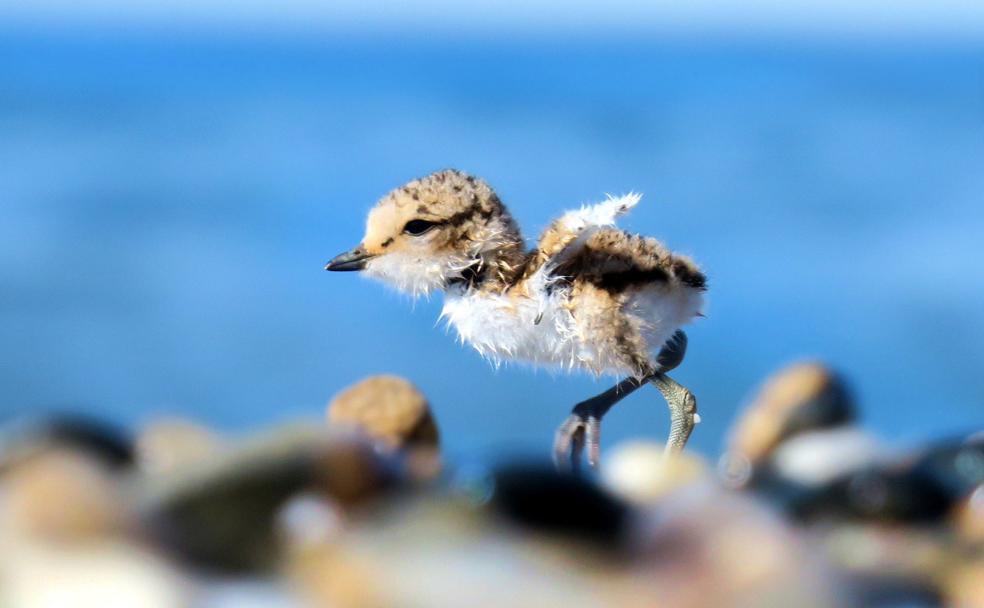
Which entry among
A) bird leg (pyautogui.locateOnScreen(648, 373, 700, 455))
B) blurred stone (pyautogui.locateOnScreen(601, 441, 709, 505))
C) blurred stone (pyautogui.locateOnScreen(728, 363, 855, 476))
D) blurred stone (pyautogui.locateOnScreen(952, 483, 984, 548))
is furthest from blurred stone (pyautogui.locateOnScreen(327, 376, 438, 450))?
blurred stone (pyautogui.locateOnScreen(952, 483, 984, 548))

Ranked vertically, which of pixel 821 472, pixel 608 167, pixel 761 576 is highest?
pixel 608 167

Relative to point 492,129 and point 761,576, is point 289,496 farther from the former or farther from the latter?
point 492,129

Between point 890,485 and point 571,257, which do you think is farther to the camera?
point 571,257

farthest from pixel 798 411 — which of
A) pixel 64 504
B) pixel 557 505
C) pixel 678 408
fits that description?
pixel 64 504

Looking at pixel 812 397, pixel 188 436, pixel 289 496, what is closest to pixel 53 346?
pixel 188 436

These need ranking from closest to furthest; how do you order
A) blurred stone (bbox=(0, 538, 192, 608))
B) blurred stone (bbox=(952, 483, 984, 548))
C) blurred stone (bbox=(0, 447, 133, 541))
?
blurred stone (bbox=(0, 538, 192, 608)) < blurred stone (bbox=(0, 447, 133, 541)) < blurred stone (bbox=(952, 483, 984, 548))

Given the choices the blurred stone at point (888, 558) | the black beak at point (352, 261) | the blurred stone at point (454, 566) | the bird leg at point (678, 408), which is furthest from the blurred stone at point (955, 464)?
the black beak at point (352, 261)

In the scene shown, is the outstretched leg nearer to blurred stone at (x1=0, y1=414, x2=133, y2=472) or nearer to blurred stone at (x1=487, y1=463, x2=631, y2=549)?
blurred stone at (x1=487, y1=463, x2=631, y2=549)
